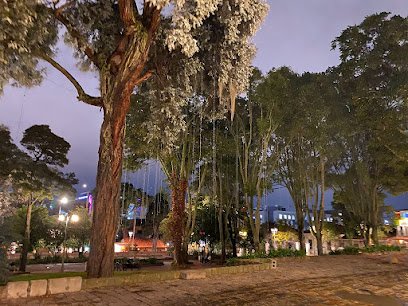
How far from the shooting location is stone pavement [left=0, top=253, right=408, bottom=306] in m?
6.92

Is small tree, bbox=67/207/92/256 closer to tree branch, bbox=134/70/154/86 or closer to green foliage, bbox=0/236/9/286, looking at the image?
green foliage, bbox=0/236/9/286

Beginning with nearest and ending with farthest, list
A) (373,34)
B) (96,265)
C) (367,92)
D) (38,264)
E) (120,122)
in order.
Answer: (96,265)
(120,122)
(367,92)
(373,34)
(38,264)

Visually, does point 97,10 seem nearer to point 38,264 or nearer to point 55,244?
point 38,264

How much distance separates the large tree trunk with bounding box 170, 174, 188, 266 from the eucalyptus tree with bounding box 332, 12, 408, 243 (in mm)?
10218

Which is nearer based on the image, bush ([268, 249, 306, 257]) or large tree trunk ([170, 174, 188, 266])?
bush ([268, 249, 306, 257])

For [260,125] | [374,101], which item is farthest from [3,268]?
[374,101]

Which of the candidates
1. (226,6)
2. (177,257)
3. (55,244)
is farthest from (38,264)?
Result: (226,6)

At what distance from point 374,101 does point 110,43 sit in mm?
11874

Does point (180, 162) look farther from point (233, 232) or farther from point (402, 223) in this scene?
point (402, 223)

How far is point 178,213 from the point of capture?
1919 centimetres

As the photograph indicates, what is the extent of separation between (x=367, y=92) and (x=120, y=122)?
1144cm

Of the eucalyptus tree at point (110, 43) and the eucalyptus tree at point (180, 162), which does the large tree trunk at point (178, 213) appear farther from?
the eucalyptus tree at point (110, 43)

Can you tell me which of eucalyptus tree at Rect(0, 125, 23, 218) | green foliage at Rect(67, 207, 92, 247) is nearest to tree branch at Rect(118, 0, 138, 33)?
eucalyptus tree at Rect(0, 125, 23, 218)

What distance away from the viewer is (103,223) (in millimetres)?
8758
